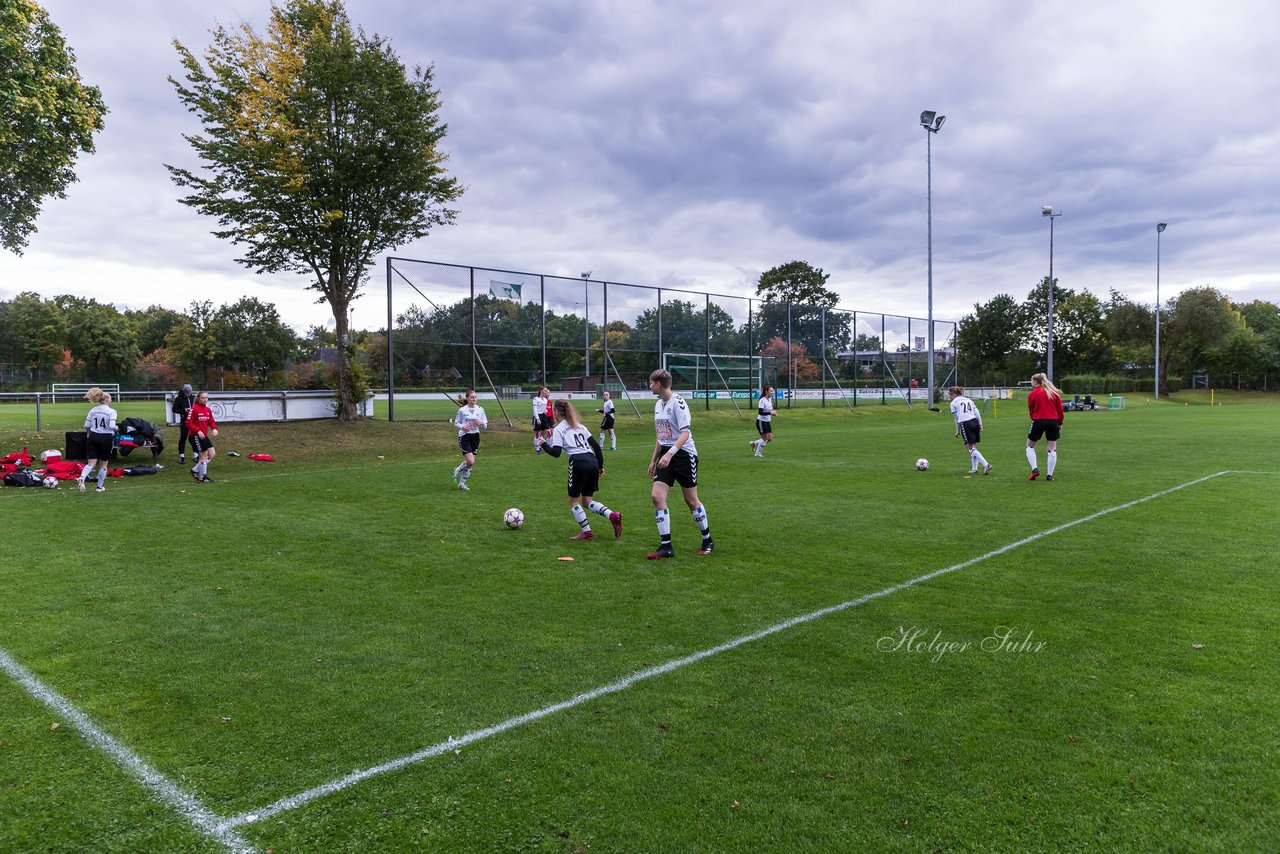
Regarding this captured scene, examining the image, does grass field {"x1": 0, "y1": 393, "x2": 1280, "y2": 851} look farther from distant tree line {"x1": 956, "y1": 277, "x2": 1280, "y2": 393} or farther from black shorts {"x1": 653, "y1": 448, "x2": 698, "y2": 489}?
distant tree line {"x1": 956, "y1": 277, "x2": 1280, "y2": 393}

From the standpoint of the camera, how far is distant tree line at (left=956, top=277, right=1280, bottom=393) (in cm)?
6506

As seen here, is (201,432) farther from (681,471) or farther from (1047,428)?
(1047,428)

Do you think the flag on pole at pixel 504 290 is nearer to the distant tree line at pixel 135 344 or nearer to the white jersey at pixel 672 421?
the white jersey at pixel 672 421

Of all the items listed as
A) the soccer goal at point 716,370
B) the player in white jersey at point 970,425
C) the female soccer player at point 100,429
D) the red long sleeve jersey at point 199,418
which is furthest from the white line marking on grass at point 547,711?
the soccer goal at point 716,370

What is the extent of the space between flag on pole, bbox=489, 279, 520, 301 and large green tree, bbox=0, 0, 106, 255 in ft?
41.9

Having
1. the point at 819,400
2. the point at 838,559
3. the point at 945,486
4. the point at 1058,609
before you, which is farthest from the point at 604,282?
the point at 1058,609

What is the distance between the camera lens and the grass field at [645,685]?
317 centimetres

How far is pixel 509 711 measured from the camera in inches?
→ 165

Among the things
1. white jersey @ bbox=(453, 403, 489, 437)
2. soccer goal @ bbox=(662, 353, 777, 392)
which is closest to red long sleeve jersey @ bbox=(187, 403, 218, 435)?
white jersey @ bbox=(453, 403, 489, 437)

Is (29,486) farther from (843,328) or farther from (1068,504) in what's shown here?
(843,328)

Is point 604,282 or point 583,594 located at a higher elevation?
point 604,282

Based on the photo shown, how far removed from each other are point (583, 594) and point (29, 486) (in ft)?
44.5

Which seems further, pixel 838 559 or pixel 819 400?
pixel 819 400

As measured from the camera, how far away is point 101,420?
1277cm
